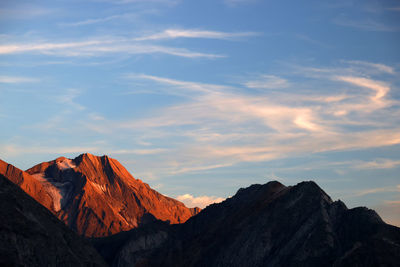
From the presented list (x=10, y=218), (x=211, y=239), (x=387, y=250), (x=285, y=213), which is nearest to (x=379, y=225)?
(x=387, y=250)

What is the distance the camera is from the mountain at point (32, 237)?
86.2m

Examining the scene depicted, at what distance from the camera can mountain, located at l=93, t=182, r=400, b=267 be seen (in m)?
99.5

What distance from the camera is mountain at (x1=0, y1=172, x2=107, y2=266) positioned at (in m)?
86.2

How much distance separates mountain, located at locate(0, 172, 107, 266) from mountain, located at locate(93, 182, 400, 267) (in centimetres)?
2968

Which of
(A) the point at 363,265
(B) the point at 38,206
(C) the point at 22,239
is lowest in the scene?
(A) the point at 363,265

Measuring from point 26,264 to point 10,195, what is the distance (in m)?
17.1

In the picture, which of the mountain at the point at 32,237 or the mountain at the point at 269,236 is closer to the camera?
the mountain at the point at 32,237

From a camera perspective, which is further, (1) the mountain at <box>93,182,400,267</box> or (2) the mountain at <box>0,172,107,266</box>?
(1) the mountain at <box>93,182,400,267</box>

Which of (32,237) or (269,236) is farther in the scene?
(269,236)

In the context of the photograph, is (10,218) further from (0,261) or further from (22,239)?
(0,261)

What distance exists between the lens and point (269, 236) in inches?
4582

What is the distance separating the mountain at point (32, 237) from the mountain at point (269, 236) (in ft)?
97.4

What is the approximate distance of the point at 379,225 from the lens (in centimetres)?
10244

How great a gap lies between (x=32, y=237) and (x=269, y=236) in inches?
1921
